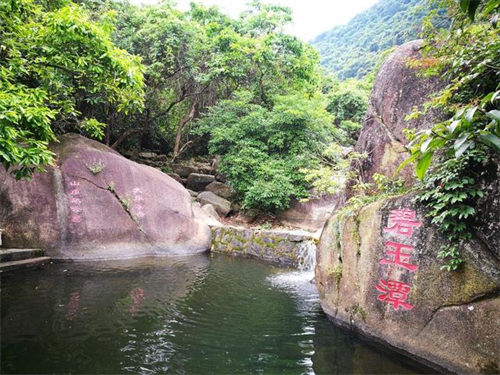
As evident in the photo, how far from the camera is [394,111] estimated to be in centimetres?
694

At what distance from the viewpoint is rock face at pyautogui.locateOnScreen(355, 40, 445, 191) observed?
254 inches

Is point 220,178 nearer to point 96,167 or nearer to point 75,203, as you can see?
point 96,167

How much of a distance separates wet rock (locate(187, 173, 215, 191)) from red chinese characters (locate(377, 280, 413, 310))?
13.0 meters

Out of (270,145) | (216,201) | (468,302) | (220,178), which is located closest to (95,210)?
(216,201)

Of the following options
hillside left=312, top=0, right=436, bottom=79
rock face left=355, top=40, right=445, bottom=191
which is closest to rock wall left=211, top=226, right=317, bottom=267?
rock face left=355, top=40, right=445, bottom=191

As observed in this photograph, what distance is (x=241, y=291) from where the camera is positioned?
7.29 metres

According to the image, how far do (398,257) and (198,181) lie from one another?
13.2 m

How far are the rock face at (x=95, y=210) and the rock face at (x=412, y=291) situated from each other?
21.7 ft

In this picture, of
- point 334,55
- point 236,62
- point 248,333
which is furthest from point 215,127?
point 334,55

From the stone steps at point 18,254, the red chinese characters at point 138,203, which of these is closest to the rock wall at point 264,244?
the red chinese characters at point 138,203

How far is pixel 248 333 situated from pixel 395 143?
15.3ft

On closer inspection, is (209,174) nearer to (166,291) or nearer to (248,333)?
(166,291)

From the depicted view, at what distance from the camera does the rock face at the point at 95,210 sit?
924 centimetres

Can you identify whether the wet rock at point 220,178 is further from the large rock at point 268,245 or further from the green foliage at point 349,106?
the green foliage at point 349,106
